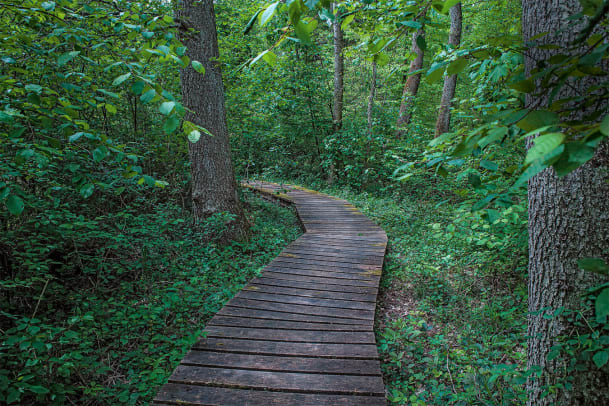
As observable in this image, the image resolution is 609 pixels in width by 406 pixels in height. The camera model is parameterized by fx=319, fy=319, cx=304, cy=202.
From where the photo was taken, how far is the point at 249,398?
2553 mm

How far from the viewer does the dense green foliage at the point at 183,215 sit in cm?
145

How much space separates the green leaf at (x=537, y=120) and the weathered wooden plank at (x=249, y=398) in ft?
7.85

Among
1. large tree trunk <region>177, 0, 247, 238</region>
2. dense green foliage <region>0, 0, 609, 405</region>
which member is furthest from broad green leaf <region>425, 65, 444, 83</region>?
Answer: large tree trunk <region>177, 0, 247, 238</region>

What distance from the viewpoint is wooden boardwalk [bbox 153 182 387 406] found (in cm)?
260

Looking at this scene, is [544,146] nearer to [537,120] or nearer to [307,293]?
[537,120]

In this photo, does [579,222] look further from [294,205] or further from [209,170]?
[294,205]

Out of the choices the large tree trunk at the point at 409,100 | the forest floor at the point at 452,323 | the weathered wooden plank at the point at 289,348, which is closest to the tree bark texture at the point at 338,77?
the large tree trunk at the point at 409,100

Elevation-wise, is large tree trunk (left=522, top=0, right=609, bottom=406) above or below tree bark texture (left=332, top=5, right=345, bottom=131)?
below

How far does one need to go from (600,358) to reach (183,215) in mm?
6348


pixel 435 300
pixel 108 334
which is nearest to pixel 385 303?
pixel 435 300

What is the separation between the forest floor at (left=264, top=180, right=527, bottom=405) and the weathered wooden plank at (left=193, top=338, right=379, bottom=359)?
1.32ft

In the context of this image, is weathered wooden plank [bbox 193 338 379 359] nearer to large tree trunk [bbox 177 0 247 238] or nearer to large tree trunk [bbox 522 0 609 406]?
large tree trunk [bbox 522 0 609 406]

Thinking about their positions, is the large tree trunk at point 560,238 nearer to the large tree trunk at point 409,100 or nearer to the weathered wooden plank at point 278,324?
the weathered wooden plank at point 278,324

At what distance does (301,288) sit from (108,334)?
2.39 metres
